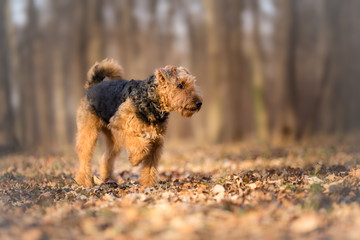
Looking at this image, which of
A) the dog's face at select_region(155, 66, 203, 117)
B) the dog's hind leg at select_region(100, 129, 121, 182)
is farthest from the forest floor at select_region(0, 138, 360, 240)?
the dog's face at select_region(155, 66, 203, 117)

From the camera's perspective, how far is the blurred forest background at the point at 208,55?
1521 centimetres

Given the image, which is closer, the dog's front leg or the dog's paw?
the dog's front leg

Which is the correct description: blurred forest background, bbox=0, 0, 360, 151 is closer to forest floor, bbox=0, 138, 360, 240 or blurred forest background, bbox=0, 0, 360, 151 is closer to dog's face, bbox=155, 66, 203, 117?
forest floor, bbox=0, 138, 360, 240

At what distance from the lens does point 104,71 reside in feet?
22.8

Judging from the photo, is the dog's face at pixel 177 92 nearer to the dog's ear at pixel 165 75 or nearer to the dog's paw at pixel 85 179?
the dog's ear at pixel 165 75

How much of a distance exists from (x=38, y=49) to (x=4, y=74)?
7.30m

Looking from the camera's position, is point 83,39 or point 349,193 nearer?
point 349,193

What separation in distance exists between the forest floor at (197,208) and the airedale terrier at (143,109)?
335 mm

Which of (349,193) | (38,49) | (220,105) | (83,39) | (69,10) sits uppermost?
(69,10)

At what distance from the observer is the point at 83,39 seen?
15953 mm

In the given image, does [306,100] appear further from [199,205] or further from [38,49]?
[199,205]

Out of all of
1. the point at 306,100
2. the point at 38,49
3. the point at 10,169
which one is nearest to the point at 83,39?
the point at 38,49

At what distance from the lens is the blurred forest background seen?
49.9ft

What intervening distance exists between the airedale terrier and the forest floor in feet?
1.10
